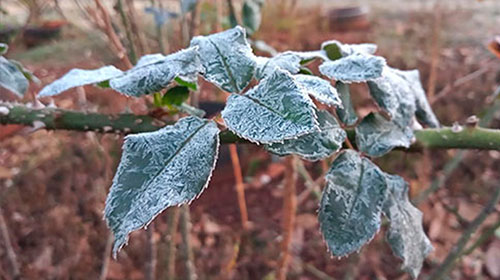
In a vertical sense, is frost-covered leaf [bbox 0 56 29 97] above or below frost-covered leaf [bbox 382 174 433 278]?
above

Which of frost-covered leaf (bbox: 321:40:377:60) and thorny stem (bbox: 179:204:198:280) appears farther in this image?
thorny stem (bbox: 179:204:198:280)

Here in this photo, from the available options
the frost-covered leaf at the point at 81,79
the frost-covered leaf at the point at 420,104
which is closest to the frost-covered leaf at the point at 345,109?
the frost-covered leaf at the point at 420,104

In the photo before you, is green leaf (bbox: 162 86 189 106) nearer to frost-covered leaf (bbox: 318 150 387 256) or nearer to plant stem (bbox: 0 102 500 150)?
plant stem (bbox: 0 102 500 150)

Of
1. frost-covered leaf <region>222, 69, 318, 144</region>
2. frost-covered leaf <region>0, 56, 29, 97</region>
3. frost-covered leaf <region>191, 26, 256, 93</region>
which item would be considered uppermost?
frost-covered leaf <region>222, 69, 318, 144</region>

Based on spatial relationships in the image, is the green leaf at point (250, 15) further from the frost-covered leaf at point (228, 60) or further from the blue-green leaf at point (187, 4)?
the frost-covered leaf at point (228, 60)

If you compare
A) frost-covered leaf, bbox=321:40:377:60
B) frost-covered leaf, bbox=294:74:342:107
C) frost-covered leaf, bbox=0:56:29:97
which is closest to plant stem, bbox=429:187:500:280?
frost-covered leaf, bbox=321:40:377:60

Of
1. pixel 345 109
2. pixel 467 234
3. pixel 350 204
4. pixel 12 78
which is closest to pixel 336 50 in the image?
pixel 345 109

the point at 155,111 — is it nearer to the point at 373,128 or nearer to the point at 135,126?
the point at 135,126
